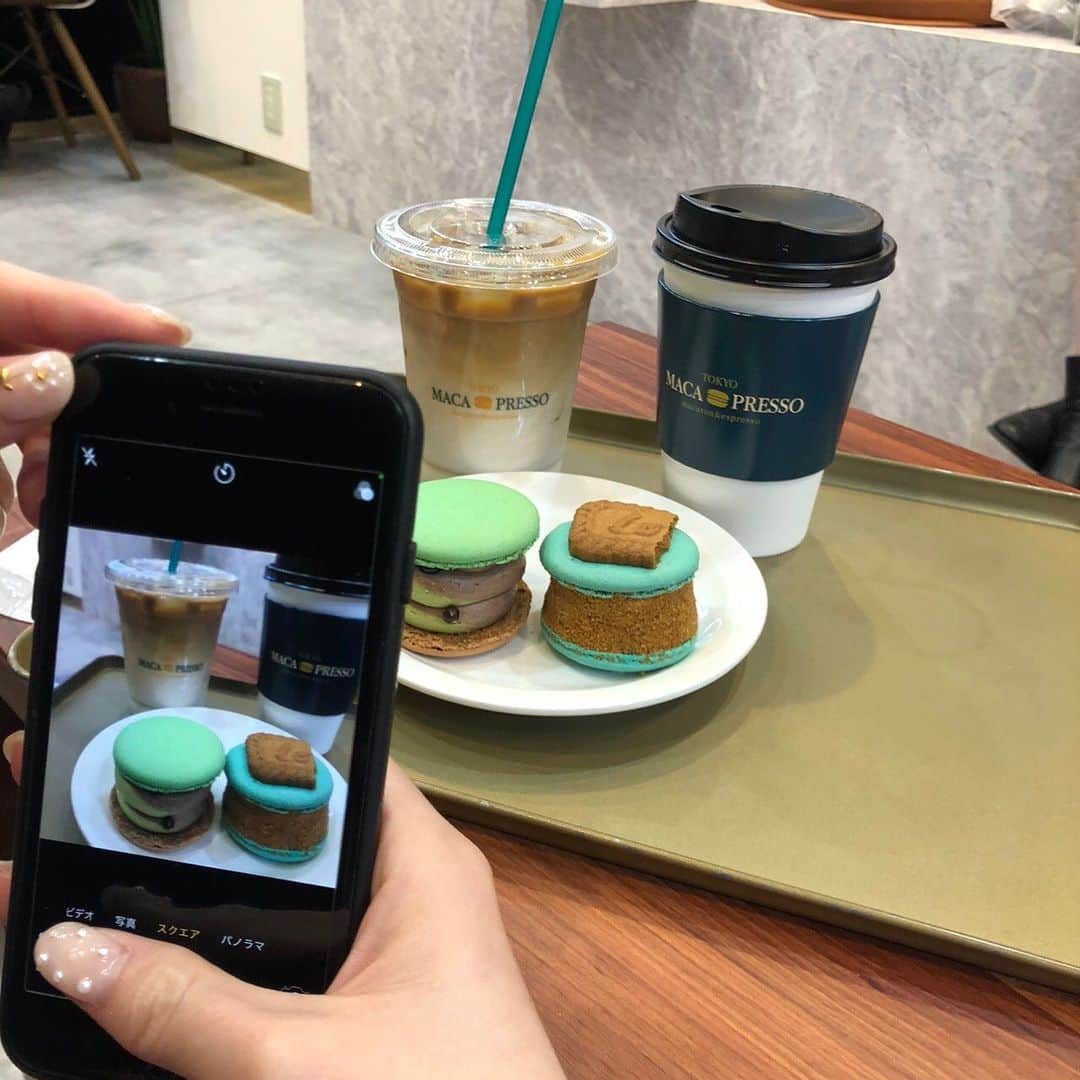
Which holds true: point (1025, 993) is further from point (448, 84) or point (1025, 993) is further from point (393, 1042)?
point (448, 84)

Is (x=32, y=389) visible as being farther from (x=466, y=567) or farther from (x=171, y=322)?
(x=466, y=567)

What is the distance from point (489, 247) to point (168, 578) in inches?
15.5

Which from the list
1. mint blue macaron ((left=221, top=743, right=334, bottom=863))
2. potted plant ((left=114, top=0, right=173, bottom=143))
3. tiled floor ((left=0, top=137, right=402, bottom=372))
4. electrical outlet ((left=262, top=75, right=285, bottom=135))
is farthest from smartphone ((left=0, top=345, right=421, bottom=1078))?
potted plant ((left=114, top=0, right=173, bottom=143))

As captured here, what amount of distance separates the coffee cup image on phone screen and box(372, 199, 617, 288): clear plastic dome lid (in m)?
0.36

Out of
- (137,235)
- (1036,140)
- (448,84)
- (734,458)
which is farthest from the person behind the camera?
(137,235)

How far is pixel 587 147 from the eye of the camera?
81.0 inches

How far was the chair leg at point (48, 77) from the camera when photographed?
304 cm

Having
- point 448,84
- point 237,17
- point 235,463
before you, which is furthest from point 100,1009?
point 237,17

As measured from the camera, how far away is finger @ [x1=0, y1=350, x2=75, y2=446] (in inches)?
15.0

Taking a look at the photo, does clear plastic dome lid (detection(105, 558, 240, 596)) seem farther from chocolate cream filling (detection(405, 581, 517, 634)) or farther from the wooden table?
chocolate cream filling (detection(405, 581, 517, 634))

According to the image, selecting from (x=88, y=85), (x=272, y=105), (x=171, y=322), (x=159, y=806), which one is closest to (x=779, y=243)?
(x=171, y=322)

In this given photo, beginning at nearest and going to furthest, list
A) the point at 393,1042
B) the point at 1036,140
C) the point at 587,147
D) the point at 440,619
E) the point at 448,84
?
the point at 393,1042 → the point at 440,619 → the point at 1036,140 → the point at 587,147 → the point at 448,84

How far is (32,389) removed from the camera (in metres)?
0.39

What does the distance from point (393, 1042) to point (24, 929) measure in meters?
0.17
